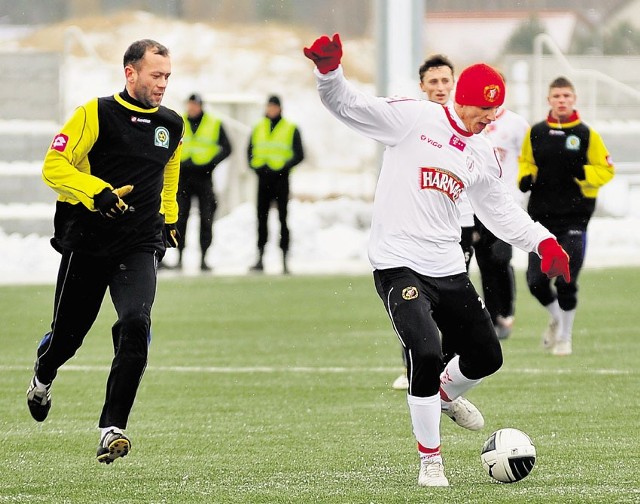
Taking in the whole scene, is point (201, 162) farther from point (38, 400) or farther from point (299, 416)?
point (38, 400)

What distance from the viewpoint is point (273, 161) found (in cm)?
2055

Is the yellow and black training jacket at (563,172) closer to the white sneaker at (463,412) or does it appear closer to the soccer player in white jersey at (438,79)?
the soccer player in white jersey at (438,79)

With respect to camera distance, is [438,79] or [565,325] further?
[565,325]

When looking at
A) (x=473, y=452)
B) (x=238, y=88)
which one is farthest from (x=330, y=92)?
(x=238, y=88)

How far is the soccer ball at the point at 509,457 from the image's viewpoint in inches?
278

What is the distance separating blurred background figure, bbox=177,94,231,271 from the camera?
20219 mm

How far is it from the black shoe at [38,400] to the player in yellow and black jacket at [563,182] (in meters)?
5.00

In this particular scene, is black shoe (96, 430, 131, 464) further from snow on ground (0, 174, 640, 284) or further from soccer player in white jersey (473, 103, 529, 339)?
snow on ground (0, 174, 640, 284)

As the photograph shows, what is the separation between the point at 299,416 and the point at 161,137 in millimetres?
2193

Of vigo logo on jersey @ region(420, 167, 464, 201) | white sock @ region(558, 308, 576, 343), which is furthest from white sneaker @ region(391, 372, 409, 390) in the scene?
vigo logo on jersey @ region(420, 167, 464, 201)

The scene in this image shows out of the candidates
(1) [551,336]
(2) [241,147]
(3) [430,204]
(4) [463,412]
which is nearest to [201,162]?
(2) [241,147]

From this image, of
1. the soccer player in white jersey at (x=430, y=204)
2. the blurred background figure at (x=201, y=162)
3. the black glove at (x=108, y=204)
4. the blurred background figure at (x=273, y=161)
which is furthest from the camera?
the blurred background figure at (x=273, y=161)

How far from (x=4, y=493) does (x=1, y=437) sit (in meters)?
1.73

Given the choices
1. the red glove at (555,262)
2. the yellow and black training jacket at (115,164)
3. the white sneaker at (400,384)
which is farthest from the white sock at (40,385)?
the white sneaker at (400,384)
